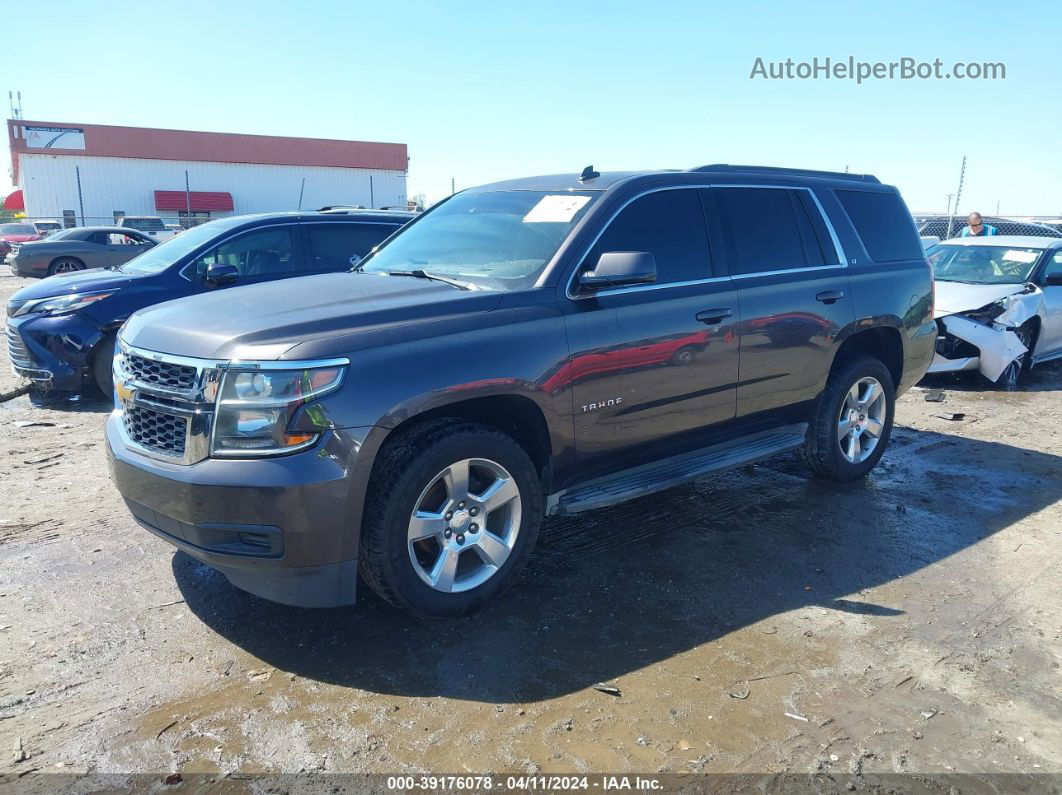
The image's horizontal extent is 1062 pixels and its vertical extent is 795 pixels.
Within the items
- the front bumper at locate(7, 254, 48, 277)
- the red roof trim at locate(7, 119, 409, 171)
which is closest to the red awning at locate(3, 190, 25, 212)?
the red roof trim at locate(7, 119, 409, 171)

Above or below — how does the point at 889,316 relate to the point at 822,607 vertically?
above

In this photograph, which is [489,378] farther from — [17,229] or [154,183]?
[154,183]

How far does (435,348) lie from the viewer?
3.36 meters

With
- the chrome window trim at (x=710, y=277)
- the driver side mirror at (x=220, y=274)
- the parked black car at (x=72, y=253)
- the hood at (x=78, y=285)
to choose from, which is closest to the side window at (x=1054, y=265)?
the chrome window trim at (x=710, y=277)

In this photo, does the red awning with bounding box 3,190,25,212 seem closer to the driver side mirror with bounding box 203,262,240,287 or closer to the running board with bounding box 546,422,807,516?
the driver side mirror with bounding box 203,262,240,287

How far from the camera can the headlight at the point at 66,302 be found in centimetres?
737

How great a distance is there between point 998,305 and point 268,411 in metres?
8.56

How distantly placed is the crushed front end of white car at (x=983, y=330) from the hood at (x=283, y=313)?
6.98 meters

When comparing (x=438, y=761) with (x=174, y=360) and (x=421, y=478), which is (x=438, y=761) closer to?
(x=421, y=478)

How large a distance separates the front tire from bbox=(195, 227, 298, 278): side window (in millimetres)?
4659

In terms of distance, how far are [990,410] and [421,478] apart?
6942mm

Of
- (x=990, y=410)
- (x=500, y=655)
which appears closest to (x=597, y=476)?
(x=500, y=655)

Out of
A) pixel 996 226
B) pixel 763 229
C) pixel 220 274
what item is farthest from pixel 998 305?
pixel 996 226

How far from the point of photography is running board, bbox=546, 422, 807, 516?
13.0 feet
